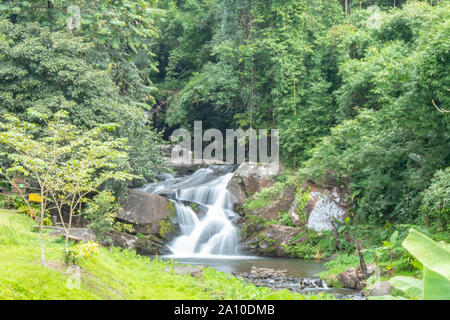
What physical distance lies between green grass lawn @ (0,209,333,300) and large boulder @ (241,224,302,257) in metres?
7.03

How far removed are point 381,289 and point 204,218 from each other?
1066 centimetres

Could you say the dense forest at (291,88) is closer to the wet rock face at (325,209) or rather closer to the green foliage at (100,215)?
the wet rock face at (325,209)

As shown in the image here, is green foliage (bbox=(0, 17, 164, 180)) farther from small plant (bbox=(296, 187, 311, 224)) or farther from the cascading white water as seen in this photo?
small plant (bbox=(296, 187, 311, 224))

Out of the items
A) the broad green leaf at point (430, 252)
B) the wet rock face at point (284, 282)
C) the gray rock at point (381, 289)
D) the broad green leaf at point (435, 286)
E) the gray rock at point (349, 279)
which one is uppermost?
the broad green leaf at point (430, 252)

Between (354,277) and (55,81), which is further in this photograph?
(55,81)

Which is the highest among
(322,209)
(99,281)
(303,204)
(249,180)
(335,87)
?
(335,87)

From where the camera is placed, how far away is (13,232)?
35.1ft

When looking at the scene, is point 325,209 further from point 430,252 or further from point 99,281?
point 430,252

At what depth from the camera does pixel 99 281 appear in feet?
23.2

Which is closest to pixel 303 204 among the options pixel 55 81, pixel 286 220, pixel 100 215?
pixel 286 220

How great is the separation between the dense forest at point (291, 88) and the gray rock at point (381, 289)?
6.56ft

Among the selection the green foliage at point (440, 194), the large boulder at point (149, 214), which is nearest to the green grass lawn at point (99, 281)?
the green foliage at point (440, 194)

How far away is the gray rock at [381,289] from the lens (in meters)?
8.84

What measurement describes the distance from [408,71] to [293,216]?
754 cm
